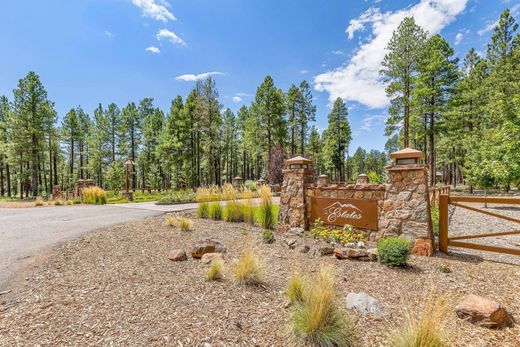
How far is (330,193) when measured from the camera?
19.2ft

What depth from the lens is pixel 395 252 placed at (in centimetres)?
373

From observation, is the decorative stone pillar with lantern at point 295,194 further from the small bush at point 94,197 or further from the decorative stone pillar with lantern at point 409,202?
the small bush at point 94,197

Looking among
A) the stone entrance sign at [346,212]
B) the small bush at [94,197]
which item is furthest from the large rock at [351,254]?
the small bush at [94,197]

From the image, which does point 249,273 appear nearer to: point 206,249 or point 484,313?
point 206,249

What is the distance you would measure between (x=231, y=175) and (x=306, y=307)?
127 ft

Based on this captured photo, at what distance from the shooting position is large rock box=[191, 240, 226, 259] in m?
4.21

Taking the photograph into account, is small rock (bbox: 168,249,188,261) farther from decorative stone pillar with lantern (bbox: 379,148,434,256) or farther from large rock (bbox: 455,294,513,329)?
decorative stone pillar with lantern (bbox: 379,148,434,256)

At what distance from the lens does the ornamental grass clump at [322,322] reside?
204 cm

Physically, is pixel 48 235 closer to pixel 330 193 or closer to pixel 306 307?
pixel 306 307

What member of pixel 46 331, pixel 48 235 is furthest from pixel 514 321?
pixel 48 235

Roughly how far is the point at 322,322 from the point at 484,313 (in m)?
1.64

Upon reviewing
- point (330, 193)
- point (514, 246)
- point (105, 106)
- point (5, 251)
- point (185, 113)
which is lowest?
point (514, 246)

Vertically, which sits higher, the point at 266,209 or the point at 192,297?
the point at 266,209

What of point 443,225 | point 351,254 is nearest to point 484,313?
point 351,254
